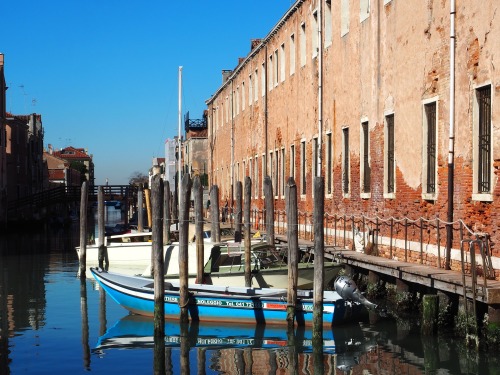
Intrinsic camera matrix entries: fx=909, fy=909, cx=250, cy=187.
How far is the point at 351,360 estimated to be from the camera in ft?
41.4

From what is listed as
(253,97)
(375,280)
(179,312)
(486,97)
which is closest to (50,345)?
(179,312)

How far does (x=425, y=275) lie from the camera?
13.5 metres

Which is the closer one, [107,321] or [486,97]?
[486,97]

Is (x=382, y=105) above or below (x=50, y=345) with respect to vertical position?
above

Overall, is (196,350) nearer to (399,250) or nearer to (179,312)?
(179,312)

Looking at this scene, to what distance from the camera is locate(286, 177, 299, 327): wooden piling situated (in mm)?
14055

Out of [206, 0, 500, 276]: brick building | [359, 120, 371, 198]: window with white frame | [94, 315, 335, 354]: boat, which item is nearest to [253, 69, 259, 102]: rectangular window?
[206, 0, 500, 276]: brick building

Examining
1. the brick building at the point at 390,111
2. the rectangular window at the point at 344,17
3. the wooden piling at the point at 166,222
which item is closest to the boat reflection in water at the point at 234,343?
the brick building at the point at 390,111

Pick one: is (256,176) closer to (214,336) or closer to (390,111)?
(390,111)

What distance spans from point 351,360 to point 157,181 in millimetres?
4431

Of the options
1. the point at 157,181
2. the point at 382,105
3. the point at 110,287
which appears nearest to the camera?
the point at 157,181

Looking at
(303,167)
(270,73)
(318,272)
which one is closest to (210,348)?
(318,272)

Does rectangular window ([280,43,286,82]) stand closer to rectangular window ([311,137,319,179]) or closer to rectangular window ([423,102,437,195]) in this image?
rectangular window ([311,137,319,179])

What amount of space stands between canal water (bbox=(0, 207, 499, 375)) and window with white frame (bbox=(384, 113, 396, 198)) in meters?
3.38
